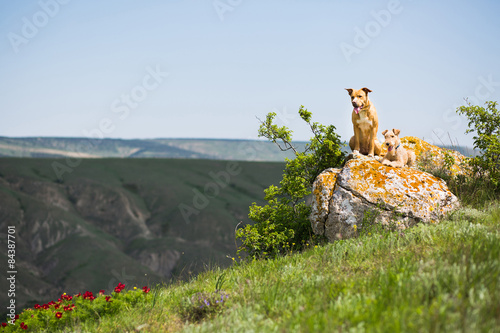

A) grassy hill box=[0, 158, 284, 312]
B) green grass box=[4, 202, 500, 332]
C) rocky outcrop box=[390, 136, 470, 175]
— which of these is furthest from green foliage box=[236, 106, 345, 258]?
grassy hill box=[0, 158, 284, 312]

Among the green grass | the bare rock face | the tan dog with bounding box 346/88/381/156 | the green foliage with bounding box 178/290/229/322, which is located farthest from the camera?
the tan dog with bounding box 346/88/381/156

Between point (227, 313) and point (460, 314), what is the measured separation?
266cm

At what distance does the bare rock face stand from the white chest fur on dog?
36.2 inches

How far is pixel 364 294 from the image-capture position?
13.1ft

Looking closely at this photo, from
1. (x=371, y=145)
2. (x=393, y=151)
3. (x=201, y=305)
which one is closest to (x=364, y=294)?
(x=201, y=305)

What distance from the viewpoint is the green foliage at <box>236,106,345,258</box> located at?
415 inches

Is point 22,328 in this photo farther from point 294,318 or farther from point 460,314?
point 460,314

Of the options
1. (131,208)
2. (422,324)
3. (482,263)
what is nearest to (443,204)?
(482,263)

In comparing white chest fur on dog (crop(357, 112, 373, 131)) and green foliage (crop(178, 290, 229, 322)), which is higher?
white chest fur on dog (crop(357, 112, 373, 131))

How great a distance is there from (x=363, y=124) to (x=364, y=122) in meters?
0.07

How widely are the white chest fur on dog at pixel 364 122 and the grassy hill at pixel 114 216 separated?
7085cm

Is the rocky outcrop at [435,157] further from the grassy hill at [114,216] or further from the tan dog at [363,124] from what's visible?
the grassy hill at [114,216]

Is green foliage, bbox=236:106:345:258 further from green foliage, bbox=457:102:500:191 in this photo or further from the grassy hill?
the grassy hill

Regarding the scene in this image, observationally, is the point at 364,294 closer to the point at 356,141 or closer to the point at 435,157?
the point at 356,141
